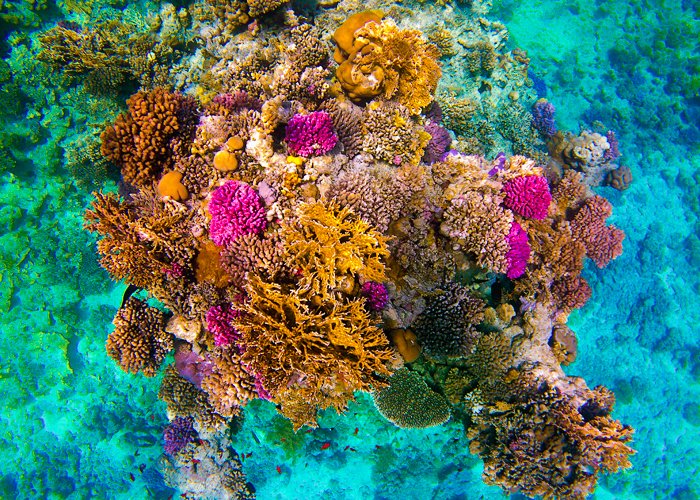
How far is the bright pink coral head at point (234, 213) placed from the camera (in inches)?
211

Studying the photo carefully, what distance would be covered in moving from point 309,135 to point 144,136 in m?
2.72

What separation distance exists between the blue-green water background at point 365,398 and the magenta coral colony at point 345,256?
7.69 ft

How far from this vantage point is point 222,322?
5566 mm

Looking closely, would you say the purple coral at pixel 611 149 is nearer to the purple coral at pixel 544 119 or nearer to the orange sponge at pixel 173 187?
the purple coral at pixel 544 119

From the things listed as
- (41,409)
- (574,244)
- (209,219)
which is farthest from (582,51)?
(41,409)

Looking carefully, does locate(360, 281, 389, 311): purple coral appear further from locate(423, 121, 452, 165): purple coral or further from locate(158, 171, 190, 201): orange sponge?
locate(158, 171, 190, 201): orange sponge

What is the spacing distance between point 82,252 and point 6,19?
598 cm

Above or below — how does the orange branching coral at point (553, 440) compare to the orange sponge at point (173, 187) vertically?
below

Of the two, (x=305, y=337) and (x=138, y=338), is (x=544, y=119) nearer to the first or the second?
(x=305, y=337)

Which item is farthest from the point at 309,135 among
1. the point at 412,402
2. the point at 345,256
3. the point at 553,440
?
the point at 553,440

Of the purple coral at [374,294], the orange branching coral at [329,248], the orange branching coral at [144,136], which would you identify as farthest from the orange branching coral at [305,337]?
the orange branching coral at [144,136]

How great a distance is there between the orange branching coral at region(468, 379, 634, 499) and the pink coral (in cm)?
367

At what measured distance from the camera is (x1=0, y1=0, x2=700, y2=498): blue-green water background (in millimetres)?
9039

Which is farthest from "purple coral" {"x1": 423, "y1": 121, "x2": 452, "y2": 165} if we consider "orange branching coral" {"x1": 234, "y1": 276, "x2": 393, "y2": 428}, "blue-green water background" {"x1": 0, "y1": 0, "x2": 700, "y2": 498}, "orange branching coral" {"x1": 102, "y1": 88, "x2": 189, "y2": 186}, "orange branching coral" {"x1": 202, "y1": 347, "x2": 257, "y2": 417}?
"blue-green water background" {"x1": 0, "y1": 0, "x2": 700, "y2": 498}
